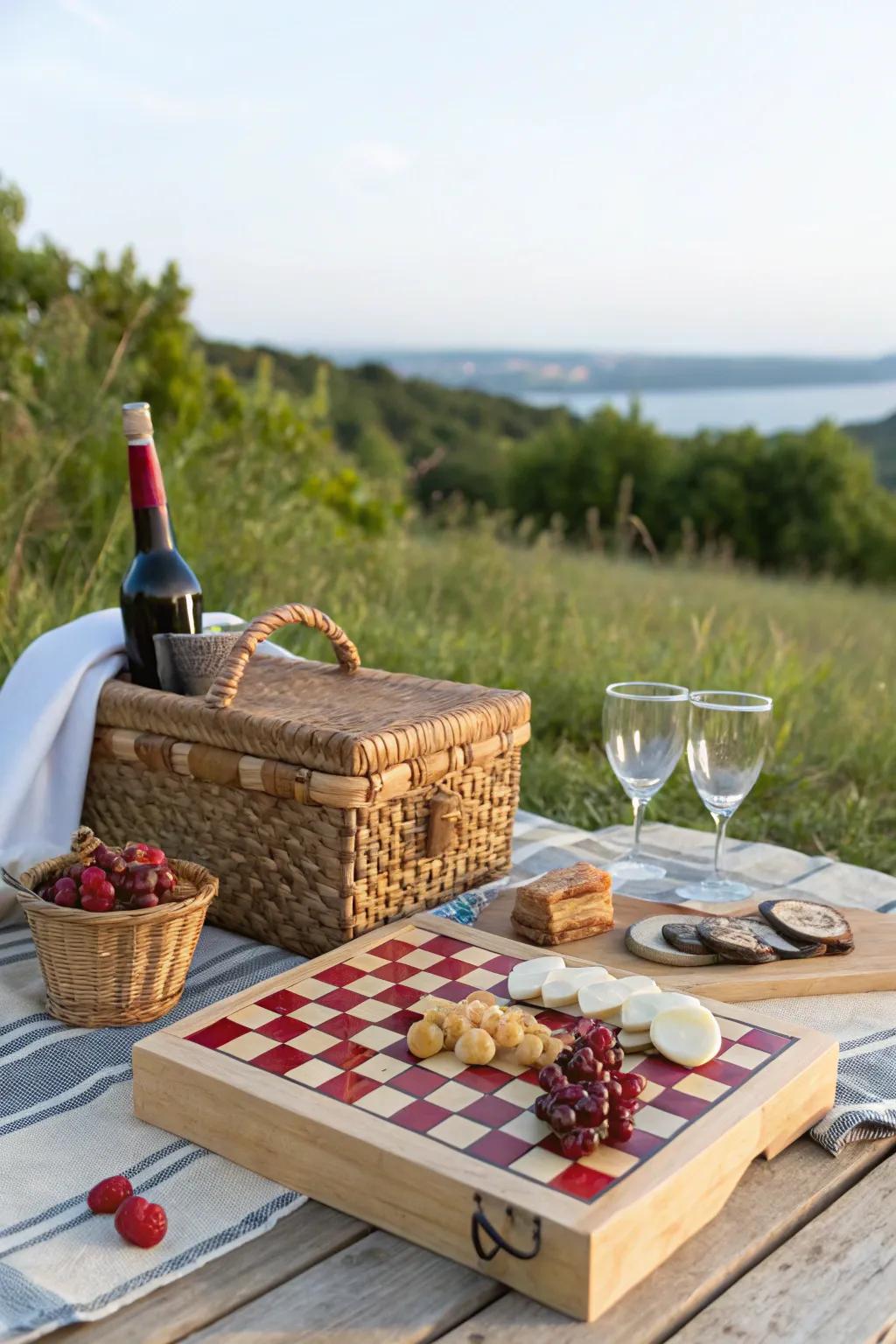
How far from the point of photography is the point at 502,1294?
3.43 feet

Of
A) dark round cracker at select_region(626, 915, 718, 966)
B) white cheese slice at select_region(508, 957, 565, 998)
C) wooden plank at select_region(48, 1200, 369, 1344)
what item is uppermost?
white cheese slice at select_region(508, 957, 565, 998)

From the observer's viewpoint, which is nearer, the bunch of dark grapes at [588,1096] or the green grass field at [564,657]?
the bunch of dark grapes at [588,1096]

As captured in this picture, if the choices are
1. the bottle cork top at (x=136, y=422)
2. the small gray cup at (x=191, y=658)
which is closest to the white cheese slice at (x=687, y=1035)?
the small gray cup at (x=191, y=658)

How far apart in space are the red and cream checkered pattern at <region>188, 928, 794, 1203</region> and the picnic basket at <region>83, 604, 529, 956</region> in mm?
213

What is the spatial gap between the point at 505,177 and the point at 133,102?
2843mm

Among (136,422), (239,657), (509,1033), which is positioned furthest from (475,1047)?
(136,422)

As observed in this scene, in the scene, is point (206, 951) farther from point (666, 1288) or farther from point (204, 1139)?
point (666, 1288)

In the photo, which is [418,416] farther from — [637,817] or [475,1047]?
[475,1047]

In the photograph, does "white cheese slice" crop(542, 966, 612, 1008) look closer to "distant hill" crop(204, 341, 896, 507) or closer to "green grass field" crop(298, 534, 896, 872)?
"green grass field" crop(298, 534, 896, 872)

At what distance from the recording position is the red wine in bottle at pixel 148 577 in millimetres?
1973

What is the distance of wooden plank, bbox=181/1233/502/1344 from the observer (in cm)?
99

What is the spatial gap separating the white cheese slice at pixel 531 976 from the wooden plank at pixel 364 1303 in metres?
0.35

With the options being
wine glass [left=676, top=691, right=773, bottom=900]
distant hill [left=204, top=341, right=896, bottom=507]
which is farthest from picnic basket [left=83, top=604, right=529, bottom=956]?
distant hill [left=204, top=341, right=896, bottom=507]

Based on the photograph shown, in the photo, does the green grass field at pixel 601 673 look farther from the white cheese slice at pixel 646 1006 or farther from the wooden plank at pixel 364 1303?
the wooden plank at pixel 364 1303
